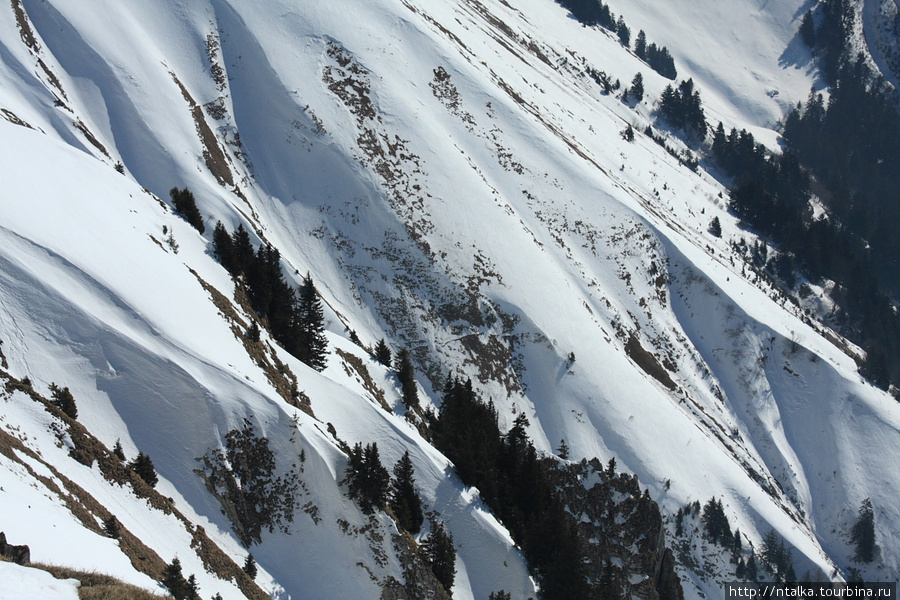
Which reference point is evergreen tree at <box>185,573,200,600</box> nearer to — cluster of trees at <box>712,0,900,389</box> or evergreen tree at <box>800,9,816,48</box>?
cluster of trees at <box>712,0,900,389</box>

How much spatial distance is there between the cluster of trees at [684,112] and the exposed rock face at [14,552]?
14047 centimetres

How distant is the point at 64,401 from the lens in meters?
26.7

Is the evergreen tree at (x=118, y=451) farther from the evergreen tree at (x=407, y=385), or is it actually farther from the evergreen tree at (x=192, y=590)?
the evergreen tree at (x=407, y=385)

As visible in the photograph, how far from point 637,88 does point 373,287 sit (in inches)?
3989

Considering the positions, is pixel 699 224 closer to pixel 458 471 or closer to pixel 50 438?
pixel 458 471

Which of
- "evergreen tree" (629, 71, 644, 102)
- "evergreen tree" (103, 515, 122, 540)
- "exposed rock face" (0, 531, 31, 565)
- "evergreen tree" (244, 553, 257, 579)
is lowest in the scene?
"evergreen tree" (244, 553, 257, 579)

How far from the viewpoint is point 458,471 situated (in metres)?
40.0

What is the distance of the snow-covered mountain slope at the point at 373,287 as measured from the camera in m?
30.1

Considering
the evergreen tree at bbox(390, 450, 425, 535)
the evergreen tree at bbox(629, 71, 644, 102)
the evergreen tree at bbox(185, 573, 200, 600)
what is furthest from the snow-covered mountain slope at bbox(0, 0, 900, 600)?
the evergreen tree at bbox(629, 71, 644, 102)

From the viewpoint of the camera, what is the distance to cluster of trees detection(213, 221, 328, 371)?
1646 inches

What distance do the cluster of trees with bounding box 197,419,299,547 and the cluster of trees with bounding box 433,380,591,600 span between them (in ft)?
40.7

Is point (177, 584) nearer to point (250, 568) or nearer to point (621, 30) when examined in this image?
point (250, 568)

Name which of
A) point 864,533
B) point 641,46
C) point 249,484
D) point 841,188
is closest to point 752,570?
point 864,533

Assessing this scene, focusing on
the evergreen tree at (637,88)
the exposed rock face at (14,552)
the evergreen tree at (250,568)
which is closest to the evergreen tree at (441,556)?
the evergreen tree at (250,568)
